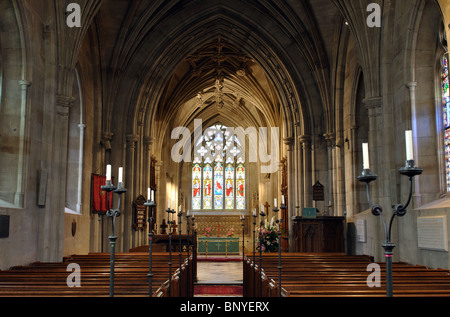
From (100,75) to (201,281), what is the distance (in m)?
7.44

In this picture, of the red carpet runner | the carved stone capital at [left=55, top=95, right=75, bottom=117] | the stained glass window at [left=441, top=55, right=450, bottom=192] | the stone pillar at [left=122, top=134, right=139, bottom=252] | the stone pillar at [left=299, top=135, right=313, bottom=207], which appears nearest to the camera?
the stained glass window at [left=441, top=55, right=450, bottom=192]

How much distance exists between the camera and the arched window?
34.9 metres

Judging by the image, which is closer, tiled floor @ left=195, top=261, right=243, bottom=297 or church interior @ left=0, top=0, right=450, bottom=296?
church interior @ left=0, top=0, right=450, bottom=296

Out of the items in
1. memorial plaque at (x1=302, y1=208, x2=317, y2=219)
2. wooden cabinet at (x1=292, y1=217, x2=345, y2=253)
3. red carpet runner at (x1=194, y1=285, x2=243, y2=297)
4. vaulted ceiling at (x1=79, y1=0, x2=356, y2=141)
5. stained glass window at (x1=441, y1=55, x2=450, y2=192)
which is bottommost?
red carpet runner at (x1=194, y1=285, x2=243, y2=297)

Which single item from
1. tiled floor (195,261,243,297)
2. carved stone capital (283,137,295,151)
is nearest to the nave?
tiled floor (195,261,243,297)

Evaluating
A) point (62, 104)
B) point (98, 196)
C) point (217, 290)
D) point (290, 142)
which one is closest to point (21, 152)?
point (62, 104)

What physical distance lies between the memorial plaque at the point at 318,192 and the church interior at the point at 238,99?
0.03 meters

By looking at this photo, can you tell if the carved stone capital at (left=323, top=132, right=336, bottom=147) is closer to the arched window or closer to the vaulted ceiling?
the vaulted ceiling

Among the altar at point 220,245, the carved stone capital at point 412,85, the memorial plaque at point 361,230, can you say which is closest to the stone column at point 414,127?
the carved stone capital at point 412,85

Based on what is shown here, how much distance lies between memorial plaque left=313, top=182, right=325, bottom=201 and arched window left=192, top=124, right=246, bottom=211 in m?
18.2

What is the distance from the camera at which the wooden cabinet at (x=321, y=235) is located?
13945 mm

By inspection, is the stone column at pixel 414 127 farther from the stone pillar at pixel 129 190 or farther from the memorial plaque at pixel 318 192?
the stone pillar at pixel 129 190
